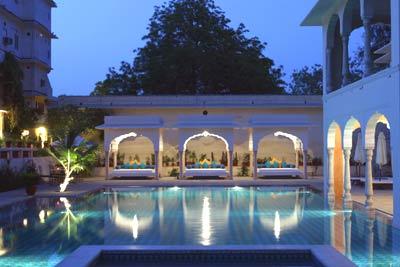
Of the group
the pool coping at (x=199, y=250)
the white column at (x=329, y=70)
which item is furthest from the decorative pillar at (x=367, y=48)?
the pool coping at (x=199, y=250)

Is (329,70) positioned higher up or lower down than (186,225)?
higher up

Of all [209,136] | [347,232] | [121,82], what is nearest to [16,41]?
[121,82]

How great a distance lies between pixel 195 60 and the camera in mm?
40312

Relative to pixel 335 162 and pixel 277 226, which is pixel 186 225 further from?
pixel 335 162

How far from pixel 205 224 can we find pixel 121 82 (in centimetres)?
2986

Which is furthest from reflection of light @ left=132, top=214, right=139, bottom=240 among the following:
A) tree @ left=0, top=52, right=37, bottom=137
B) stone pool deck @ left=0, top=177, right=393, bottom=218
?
tree @ left=0, top=52, right=37, bottom=137

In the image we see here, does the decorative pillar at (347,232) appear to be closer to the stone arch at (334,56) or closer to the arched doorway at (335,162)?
the arched doorway at (335,162)

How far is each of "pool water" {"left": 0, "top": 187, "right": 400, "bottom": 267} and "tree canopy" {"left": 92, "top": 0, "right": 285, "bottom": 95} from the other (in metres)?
20.7

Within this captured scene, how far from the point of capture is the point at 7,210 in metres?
16.5

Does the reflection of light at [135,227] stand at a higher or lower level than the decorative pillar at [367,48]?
lower

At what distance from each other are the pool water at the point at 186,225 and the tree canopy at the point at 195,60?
20.7 meters

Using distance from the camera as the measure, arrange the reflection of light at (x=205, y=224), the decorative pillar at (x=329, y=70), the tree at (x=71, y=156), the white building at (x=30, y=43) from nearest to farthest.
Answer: the reflection of light at (x=205, y=224) < the decorative pillar at (x=329, y=70) < the tree at (x=71, y=156) < the white building at (x=30, y=43)

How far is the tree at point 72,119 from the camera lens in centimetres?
2966

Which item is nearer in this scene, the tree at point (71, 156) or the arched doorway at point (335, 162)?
the arched doorway at point (335, 162)
